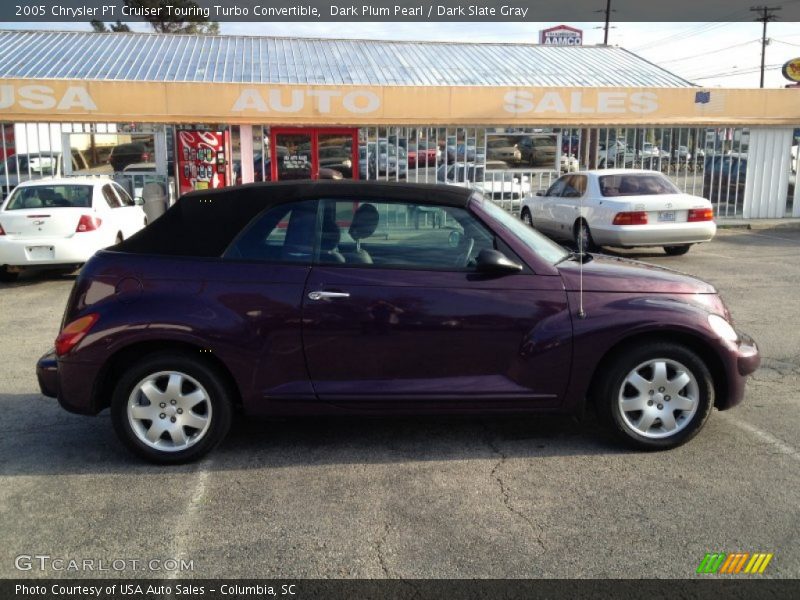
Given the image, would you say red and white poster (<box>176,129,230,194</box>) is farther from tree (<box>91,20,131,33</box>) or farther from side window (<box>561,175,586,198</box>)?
tree (<box>91,20,131,33</box>)

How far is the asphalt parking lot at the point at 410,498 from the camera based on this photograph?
3.50 meters

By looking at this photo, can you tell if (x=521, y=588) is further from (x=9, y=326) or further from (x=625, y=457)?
(x=9, y=326)

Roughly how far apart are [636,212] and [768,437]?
7852mm

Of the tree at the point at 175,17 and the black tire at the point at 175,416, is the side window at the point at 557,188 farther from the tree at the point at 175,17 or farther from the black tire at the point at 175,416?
the tree at the point at 175,17

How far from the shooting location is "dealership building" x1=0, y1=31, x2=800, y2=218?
56.4ft

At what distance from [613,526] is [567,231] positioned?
10692 millimetres

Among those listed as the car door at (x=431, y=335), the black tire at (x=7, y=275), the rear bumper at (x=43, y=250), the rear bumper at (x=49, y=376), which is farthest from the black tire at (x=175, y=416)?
the black tire at (x=7, y=275)

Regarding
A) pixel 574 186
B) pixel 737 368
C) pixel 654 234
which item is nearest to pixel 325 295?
pixel 737 368

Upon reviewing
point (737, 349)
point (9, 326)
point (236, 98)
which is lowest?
point (9, 326)

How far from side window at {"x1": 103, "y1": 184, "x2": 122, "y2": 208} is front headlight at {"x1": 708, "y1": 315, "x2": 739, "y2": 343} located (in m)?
9.71

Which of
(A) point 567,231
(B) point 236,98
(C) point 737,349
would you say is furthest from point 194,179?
(C) point 737,349

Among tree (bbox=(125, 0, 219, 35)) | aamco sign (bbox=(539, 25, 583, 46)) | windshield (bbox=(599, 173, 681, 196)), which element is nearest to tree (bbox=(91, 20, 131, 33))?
tree (bbox=(125, 0, 219, 35))

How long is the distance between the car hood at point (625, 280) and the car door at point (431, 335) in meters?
0.16

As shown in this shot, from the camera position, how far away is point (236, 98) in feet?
56.6
